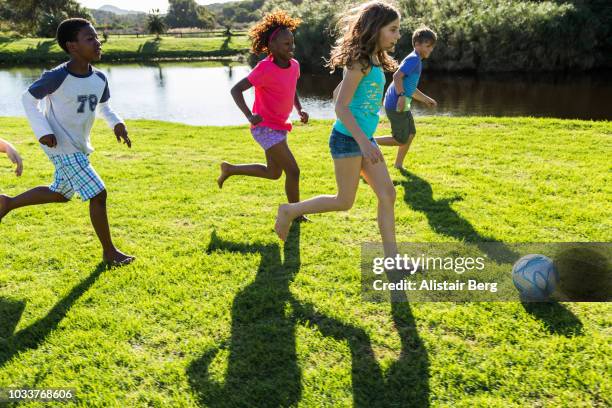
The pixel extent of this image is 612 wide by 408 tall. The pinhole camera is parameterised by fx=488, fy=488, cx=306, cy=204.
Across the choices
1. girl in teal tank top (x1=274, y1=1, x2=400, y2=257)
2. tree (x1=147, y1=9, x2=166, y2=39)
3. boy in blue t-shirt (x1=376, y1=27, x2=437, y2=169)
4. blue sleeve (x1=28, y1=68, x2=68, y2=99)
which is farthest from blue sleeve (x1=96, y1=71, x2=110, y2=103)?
tree (x1=147, y1=9, x2=166, y2=39)

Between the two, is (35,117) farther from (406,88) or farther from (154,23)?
(154,23)

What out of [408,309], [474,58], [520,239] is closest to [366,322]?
[408,309]

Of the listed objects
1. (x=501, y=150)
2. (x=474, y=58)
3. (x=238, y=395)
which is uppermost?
(x=474, y=58)

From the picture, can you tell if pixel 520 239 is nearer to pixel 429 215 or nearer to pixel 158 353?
pixel 429 215

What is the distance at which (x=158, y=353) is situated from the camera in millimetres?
3242

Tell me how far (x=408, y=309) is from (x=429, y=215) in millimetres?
1990

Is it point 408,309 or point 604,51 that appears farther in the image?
point 604,51

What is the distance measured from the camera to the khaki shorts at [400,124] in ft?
21.9

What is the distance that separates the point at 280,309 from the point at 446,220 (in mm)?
2393

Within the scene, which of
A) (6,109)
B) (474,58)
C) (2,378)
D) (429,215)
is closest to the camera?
(2,378)

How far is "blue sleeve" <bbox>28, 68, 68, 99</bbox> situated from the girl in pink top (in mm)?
1576

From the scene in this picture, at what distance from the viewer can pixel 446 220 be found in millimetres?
5254

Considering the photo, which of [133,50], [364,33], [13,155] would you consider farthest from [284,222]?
[133,50]

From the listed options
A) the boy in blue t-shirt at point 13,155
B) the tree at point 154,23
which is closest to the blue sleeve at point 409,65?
the boy in blue t-shirt at point 13,155
